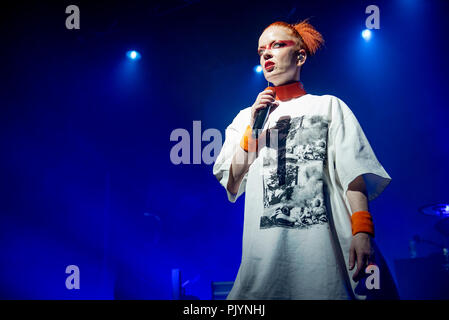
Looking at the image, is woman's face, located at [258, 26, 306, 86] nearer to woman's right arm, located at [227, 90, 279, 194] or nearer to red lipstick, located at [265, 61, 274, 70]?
red lipstick, located at [265, 61, 274, 70]

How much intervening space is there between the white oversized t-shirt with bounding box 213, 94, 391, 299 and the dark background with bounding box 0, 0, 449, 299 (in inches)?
134

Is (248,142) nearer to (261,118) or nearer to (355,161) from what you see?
(261,118)

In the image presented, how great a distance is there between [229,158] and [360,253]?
671 mm

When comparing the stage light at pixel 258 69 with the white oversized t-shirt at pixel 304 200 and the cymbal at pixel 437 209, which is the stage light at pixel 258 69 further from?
the white oversized t-shirt at pixel 304 200

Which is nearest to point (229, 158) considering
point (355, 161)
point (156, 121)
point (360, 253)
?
point (355, 161)

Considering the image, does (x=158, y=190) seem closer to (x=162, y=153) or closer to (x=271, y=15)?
(x=162, y=153)

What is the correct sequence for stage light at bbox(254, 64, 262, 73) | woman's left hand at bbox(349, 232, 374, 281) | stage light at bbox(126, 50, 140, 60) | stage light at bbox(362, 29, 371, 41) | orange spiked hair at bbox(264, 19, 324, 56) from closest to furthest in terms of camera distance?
woman's left hand at bbox(349, 232, 374, 281) < orange spiked hair at bbox(264, 19, 324, 56) < stage light at bbox(362, 29, 371, 41) < stage light at bbox(126, 50, 140, 60) < stage light at bbox(254, 64, 262, 73)

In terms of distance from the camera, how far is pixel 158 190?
566cm

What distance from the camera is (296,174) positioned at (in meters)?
1.31

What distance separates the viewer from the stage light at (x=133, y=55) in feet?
16.6

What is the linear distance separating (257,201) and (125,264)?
428cm

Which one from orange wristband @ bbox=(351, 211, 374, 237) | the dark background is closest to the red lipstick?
orange wristband @ bbox=(351, 211, 374, 237)

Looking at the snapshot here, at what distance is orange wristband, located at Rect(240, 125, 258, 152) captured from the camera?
1.42 meters

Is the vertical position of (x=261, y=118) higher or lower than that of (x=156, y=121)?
lower
